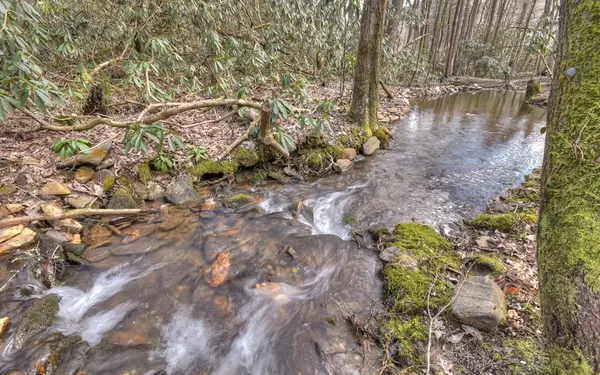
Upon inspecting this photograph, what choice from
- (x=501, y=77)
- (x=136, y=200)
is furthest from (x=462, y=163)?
(x=501, y=77)

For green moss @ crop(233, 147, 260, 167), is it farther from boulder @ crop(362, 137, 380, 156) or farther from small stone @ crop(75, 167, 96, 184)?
boulder @ crop(362, 137, 380, 156)

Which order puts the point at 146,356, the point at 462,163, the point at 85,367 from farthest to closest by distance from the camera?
the point at 462,163 → the point at 146,356 → the point at 85,367

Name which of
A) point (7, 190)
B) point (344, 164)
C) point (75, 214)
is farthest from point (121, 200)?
point (344, 164)

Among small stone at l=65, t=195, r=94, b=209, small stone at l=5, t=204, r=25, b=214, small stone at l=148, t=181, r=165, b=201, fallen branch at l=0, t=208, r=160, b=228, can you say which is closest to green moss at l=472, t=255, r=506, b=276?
fallen branch at l=0, t=208, r=160, b=228

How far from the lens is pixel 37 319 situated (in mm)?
2402

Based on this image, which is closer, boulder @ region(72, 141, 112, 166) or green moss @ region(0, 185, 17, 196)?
green moss @ region(0, 185, 17, 196)

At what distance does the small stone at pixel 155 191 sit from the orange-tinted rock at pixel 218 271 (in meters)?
1.51

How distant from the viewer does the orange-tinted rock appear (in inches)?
118

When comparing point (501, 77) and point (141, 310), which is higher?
point (501, 77)

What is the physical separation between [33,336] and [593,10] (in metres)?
4.08

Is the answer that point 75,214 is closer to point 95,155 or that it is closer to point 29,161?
point 95,155

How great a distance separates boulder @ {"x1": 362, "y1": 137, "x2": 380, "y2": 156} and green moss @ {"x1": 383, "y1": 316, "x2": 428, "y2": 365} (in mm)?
4402

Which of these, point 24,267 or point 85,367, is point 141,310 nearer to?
point 85,367

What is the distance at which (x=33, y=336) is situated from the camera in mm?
2293
